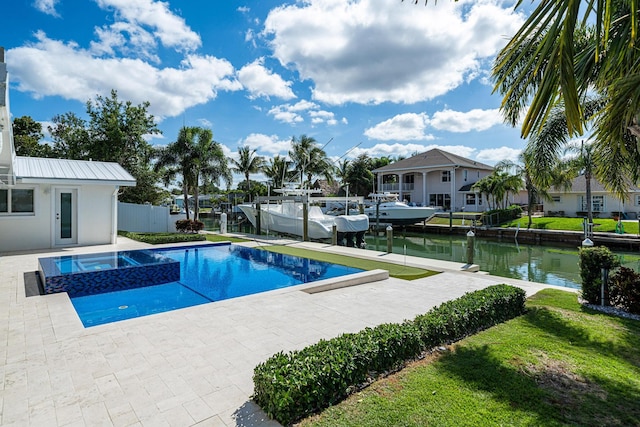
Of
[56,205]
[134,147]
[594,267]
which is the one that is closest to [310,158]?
[134,147]

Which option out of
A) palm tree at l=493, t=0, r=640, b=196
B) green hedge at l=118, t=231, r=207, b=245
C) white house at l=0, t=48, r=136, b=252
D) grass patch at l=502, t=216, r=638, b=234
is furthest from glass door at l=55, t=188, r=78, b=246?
grass patch at l=502, t=216, r=638, b=234

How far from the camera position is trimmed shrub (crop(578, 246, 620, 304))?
633cm

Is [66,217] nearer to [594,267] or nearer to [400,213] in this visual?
[594,267]

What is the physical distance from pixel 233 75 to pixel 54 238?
988 centimetres

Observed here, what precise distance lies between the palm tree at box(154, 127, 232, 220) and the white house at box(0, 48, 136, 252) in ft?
28.4

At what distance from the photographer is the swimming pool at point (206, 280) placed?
23.0ft

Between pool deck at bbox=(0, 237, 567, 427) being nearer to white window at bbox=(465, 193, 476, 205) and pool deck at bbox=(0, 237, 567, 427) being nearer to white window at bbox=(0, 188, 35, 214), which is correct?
white window at bbox=(0, 188, 35, 214)

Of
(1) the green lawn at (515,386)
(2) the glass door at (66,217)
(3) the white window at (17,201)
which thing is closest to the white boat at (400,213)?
(2) the glass door at (66,217)

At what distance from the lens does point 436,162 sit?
3662 cm

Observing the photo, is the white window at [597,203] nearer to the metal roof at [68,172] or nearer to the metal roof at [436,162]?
the metal roof at [436,162]

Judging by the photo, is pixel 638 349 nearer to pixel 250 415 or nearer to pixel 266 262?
pixel 250 415

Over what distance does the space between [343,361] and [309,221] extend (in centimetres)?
1445

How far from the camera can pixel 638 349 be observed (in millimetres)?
4457

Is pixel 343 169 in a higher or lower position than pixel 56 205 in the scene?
higher
